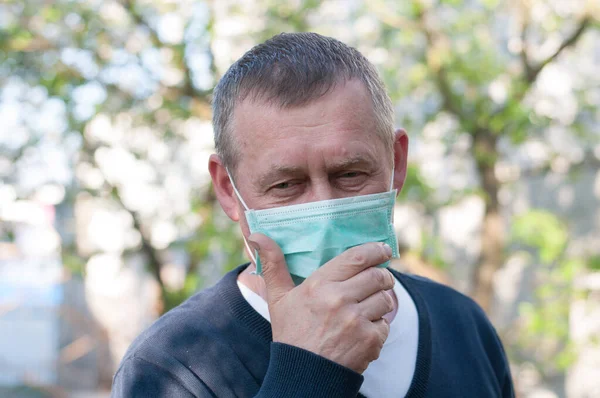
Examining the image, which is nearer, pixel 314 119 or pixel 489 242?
pixel 314 119

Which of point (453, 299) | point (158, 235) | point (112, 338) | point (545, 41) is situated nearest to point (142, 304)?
point (112, 338)

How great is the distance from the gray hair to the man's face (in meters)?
0.03

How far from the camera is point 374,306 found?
5.06 ft

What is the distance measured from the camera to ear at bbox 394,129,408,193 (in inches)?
79.7

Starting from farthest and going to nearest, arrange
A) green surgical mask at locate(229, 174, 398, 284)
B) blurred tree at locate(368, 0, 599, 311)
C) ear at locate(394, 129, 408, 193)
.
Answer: blurred tree at locate(368, 0, 599, 311) → ear at locate(394, 129, 408, 193) → green surgical mask at locate(229, 174, 398, 284)

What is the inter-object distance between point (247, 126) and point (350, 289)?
1.72 feet

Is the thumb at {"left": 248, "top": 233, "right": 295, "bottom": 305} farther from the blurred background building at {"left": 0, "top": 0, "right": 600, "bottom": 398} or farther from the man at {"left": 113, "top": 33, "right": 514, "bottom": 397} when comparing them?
the blurred background building at {"left": 0, "top": 0, "right": 600, "bottom": 398}

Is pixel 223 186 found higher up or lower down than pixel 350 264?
higher up

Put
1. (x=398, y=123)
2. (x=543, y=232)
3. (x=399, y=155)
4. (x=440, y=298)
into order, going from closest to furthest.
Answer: (x=399, y=155) → (x=440, y=298) → (x=543, y=232) → (x=398, y=123)

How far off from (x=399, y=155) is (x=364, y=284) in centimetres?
61

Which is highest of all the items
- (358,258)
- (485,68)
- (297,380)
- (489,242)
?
(485,68)

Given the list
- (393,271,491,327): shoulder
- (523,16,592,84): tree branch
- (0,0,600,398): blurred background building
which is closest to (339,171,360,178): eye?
(393,271,491,327): shoulder

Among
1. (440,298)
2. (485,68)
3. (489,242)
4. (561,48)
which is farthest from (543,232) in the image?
(440,298)

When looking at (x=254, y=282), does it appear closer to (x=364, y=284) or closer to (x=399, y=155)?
(x=364, y=284)
